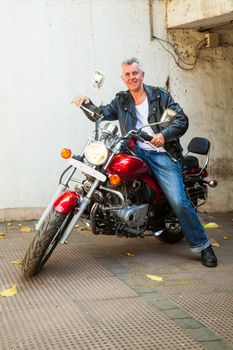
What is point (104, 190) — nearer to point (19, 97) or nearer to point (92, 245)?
point (92, 245)

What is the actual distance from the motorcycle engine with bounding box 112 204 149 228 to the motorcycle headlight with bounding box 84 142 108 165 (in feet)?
1.80

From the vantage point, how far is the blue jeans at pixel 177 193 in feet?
17.4

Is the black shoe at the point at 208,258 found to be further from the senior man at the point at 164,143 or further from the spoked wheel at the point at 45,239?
the spoked wheel at the point at 45,239

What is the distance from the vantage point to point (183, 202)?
5.31m

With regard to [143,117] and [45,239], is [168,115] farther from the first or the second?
[45,239]

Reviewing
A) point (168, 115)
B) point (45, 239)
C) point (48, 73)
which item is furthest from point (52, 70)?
point (45, 239)

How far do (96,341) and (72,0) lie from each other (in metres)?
4.86

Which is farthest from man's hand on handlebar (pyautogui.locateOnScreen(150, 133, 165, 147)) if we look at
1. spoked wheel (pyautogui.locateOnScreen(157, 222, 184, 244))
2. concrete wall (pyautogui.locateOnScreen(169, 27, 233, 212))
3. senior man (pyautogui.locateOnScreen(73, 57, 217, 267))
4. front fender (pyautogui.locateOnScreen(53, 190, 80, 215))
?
concrete wall (pyautogui.locateOnScreen(169, 27, 233, 212))

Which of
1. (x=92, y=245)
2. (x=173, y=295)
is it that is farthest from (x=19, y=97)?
(x=173, y=295)

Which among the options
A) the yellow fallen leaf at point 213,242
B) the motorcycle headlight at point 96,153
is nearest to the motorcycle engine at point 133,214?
the motorcycle headlight at point 96,153

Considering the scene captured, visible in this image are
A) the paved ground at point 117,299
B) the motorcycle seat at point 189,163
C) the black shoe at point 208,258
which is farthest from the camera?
the motorcycle seat at point 189,163

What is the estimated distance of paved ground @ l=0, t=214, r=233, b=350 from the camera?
142 inches

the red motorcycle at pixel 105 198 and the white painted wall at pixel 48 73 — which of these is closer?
the red motorcycle at pixel 105 198

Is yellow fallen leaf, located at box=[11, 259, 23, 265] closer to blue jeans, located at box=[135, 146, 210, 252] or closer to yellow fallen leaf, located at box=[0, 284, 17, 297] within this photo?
yellow fallen leaf, located at box=[0, 284, 17, 297]
